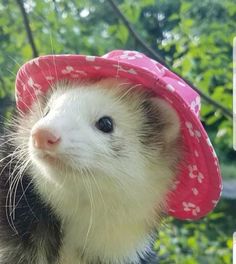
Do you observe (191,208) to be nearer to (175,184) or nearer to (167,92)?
(175,184)

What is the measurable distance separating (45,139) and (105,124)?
0.10m

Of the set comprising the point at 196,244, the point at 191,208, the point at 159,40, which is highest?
the point at 191,208

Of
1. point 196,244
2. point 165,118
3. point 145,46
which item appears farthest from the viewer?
point 196,244

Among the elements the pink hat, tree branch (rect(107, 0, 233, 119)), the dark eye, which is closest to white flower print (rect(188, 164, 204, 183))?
the pink hat

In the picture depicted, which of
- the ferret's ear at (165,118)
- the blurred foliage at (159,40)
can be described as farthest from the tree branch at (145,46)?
the ferret's ear at (165,118)

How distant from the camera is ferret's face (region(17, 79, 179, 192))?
62cm

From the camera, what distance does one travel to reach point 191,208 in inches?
29.5

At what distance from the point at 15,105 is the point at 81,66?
16cm

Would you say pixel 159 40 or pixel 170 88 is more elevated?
pixel 170 88

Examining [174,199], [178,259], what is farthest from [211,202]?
[178,259]

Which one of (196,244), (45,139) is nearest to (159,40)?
(196,244)

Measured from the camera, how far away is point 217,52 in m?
1.45

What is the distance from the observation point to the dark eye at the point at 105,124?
2.21ft

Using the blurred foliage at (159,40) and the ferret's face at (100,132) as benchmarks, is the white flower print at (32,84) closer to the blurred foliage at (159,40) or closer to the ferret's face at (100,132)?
the ferret's face at (100,132)
